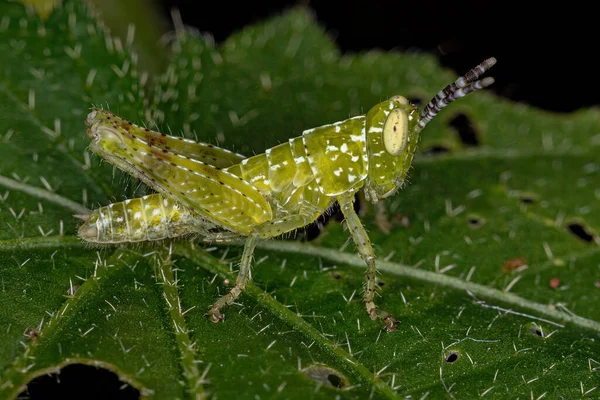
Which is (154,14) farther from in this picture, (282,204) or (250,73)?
(282,204)

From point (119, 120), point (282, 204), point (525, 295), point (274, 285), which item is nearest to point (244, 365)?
point (274, 285)

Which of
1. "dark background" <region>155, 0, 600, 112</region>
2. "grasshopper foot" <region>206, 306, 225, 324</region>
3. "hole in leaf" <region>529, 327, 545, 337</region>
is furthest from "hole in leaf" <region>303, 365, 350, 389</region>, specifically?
"dark background" <region>155, 0, 600, 112</region>

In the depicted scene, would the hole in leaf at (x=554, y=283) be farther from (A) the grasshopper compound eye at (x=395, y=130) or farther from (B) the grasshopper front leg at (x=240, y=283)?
(B) the grasshopper front leg at (x=240, y=283)

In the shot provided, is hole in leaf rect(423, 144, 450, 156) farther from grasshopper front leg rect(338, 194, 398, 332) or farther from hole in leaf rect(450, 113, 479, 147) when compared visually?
grasshopper front leg rect(338, 194, 398, 332)

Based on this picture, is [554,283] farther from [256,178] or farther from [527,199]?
[256,178]

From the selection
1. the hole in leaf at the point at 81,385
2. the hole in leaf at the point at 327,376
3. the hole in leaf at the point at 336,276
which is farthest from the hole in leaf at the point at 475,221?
the hole in leaf at the point at 81,385
